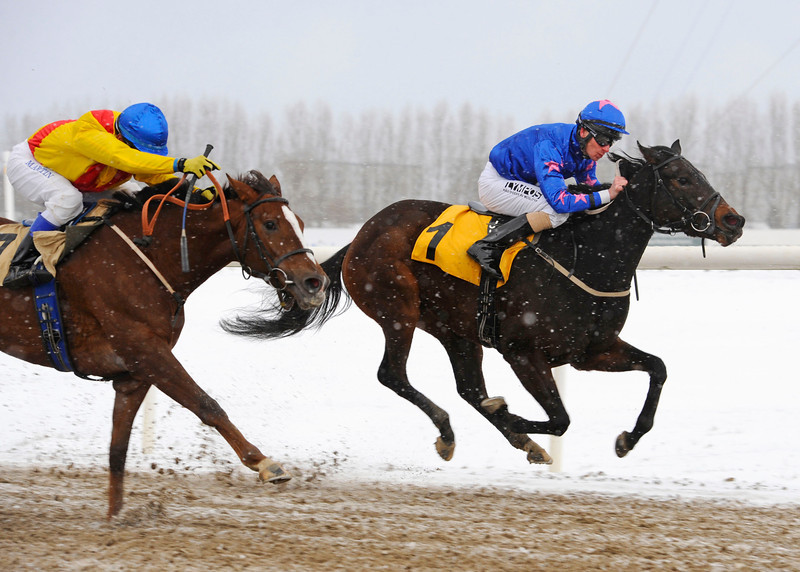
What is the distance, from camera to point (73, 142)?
3758 millimetres

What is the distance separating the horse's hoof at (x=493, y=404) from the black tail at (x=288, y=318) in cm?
120

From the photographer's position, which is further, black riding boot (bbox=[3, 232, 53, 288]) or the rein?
the rein

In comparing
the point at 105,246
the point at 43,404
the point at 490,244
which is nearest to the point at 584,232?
the point at 490,244

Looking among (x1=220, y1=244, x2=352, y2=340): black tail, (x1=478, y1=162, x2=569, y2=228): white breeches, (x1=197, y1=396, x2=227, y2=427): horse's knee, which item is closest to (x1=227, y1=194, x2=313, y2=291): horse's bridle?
(x1=197, y1=396, x2=227, y2=427): horse's knee

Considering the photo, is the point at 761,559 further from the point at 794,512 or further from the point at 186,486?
the point at 186,486

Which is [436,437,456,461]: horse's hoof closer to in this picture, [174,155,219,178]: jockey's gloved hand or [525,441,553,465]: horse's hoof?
[525,441,553,465]: horse's hoof

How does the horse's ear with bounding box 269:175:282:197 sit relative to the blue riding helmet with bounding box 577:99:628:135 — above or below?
below

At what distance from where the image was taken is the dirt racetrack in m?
3.16

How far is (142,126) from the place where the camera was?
378 centimetres

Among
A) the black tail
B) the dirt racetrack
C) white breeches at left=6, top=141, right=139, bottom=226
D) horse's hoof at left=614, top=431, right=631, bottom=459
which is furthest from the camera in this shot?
the black tail

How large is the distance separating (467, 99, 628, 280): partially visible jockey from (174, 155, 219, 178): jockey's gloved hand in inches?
57.3

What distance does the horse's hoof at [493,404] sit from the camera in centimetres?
452

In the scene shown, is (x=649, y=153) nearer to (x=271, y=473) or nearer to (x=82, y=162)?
(x=271, y=473)

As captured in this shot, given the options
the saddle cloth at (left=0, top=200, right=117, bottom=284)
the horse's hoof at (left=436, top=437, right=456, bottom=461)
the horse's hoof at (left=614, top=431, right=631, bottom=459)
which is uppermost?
the saddle cloth at (left=0, top=200, right=117, bottom=284)
